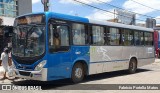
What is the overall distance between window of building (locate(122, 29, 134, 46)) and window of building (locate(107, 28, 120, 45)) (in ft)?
2.19

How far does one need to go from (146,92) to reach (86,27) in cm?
453

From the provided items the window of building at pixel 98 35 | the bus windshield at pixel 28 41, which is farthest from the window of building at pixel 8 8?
the bus windshield at pixel 28 41

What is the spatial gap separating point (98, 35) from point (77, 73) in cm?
238

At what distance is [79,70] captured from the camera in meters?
14.3

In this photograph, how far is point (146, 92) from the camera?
1161 cm

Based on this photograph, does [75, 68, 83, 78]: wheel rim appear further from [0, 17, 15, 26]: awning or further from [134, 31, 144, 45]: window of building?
[0, 17, 15, 26]: awning

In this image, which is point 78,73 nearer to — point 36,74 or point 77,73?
point 77,73

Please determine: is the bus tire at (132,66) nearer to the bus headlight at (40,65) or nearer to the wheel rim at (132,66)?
the wheel rim at (132,66)

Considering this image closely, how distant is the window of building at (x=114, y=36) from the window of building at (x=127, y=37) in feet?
2.19

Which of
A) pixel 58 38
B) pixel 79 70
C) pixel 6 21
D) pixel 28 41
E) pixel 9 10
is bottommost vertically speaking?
pixel 79 70

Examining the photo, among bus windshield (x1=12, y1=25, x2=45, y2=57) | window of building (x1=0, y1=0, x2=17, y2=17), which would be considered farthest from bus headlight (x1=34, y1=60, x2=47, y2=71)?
window of building (x1=0, y1=0, x2=17, y2=17)

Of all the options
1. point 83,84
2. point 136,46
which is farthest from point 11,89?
point 136,46

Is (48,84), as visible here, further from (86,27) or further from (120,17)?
(120,17)

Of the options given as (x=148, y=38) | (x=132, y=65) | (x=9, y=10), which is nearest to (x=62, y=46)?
(x=132, y=65)
